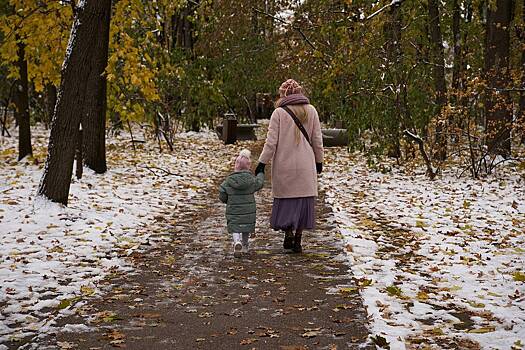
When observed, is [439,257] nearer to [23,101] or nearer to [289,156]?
[289,156]

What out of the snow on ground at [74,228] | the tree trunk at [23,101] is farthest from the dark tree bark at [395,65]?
the tree trunk at [23,101]

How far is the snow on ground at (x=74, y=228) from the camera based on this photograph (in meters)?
5.77

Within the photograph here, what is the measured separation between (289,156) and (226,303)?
2430 millimetres

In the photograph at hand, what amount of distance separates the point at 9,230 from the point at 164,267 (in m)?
2.59

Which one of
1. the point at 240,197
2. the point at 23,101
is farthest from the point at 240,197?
the point at 23,101

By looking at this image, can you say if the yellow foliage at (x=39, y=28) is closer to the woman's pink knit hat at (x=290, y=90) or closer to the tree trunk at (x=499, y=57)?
the woman's pink knit hat at (x=290, y=90)

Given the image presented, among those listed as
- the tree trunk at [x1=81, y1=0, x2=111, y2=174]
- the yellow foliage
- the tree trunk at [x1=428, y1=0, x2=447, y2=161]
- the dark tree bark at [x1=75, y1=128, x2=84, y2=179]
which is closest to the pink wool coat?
the yellow foliage

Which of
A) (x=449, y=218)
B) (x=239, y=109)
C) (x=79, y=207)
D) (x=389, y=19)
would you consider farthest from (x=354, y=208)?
(x=239, y=109)

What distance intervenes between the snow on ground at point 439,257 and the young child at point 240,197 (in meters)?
1.32

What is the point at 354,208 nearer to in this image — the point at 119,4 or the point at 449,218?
the point at 449,218

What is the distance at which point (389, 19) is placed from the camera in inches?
628

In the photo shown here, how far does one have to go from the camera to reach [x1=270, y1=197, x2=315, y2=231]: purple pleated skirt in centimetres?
767

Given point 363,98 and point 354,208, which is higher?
point 363,98

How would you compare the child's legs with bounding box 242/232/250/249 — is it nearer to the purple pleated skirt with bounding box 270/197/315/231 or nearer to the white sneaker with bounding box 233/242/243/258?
the white sneaker with bounding box 233/242/243/258
